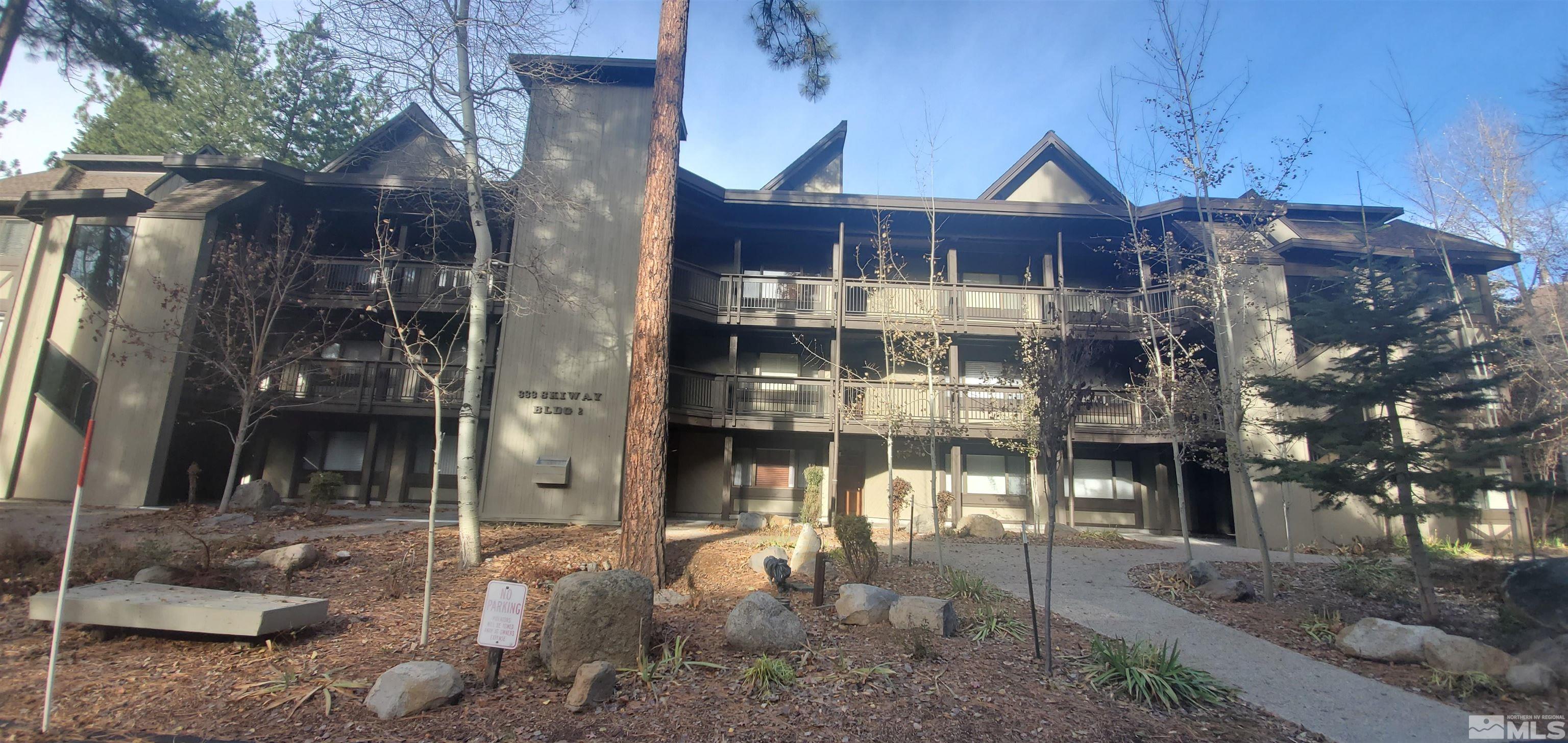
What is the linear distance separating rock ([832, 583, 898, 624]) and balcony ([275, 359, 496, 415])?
1224cm

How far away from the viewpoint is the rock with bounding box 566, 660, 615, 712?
446cm

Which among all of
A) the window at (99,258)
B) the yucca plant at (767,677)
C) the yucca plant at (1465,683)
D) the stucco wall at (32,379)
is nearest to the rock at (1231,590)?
the yucca plant at (1465,683)

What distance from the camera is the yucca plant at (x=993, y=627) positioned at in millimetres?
6324

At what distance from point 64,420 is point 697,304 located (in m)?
14.0

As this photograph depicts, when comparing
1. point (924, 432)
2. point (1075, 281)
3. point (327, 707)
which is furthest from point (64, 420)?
point (1075, 281)

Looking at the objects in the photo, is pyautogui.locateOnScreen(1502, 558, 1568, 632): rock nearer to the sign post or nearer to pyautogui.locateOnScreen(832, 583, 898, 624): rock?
pyautogui.locateOnScreen(832, 583, 898, 624): rock

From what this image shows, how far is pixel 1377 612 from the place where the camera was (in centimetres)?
803

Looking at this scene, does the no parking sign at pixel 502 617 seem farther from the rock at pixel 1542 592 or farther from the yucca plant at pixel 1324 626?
the rock at pixel 1542 592

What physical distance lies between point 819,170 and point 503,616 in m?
18.8

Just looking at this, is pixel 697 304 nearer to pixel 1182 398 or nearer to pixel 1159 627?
pixel 1182 398

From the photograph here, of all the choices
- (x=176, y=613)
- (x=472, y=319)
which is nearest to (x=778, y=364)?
(x=472, y=319)

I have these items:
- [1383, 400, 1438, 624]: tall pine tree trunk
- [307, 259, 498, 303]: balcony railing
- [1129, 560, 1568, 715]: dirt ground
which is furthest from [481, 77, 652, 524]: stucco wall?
[1383, 400, 1438, 624]: tall pine tree trunk

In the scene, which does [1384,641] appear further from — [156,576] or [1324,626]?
[156,576]

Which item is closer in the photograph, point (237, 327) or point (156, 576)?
point (156, 576)
